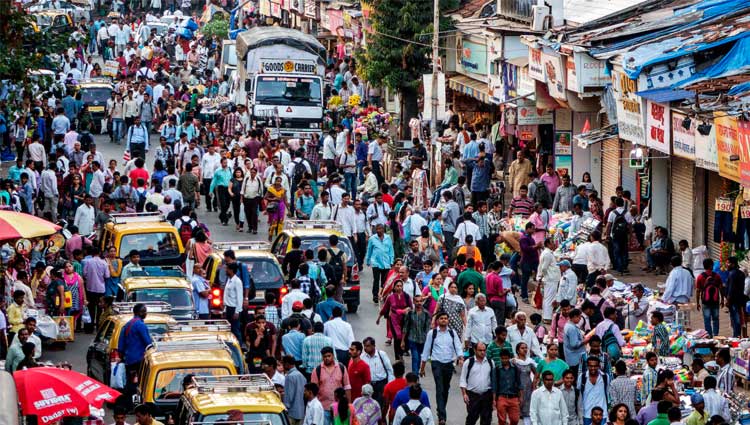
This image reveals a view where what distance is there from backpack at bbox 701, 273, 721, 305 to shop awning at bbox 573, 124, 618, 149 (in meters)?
7.71

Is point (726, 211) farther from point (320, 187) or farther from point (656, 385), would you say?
point (320, 187)

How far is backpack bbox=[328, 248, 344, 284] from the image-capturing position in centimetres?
2583

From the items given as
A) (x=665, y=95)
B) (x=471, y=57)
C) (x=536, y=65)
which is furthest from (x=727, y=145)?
(x=471, y=57)

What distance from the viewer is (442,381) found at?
2061 cm

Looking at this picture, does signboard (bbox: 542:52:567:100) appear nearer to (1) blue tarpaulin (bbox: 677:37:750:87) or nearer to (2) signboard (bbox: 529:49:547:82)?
(2) signboard (bbox: 529:49:547:82)

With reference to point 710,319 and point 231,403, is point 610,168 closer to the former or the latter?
point 710,319

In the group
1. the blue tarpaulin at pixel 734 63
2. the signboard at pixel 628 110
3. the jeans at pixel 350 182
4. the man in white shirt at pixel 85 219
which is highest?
the blue tarpaulin at pixel 734 63

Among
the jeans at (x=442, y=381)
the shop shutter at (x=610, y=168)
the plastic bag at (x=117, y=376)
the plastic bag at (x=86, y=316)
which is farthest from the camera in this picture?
the shop shutter at (x=610, y=168)

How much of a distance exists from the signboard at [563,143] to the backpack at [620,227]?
6.61 metres

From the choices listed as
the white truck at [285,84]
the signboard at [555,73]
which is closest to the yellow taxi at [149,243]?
the signboard at [555,73]

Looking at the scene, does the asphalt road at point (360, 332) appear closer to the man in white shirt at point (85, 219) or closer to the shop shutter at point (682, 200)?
the man in white shirt at point (85, 219)

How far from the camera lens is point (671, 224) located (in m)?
31.5

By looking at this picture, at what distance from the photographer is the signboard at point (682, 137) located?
27531 millimetres

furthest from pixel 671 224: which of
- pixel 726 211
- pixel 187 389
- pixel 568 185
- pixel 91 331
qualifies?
pixel 187 389
